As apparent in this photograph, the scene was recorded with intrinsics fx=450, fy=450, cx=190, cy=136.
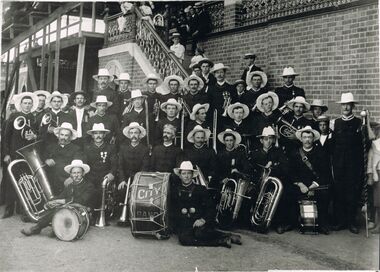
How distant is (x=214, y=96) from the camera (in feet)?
25.7

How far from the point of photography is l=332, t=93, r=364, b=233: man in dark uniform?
6449 mm

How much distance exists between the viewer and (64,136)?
689cm

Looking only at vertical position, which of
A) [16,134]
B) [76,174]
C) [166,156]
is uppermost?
[16,134]

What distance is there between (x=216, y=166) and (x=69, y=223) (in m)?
2.30

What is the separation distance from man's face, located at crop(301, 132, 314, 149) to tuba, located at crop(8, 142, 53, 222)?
3.75 metres

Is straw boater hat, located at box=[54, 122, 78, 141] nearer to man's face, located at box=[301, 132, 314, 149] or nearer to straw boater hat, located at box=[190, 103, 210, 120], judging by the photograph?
straw boater hat, located at box=[190, 103, 210, 120]

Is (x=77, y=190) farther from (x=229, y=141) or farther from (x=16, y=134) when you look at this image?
(x=229, y=141)

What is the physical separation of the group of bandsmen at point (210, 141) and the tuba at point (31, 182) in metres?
0.18

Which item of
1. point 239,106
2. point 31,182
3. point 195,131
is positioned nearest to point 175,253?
point 195,131

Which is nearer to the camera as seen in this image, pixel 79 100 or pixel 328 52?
pixel 79 100

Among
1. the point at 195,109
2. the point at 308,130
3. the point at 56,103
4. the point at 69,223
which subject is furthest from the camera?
the point at 56,103

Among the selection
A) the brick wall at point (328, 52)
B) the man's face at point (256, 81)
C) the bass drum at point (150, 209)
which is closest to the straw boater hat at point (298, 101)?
the man's face at point (256, 81)

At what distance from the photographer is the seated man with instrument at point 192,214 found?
5641mm

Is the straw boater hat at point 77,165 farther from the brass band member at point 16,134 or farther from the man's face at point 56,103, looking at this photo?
the man's face at point 56,103
